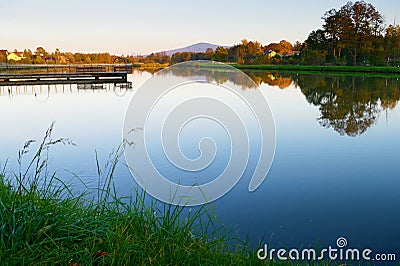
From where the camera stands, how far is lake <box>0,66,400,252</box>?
4.08 metres

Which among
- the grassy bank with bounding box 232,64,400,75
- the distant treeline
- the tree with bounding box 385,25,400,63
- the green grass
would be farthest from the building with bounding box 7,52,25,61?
the green grass

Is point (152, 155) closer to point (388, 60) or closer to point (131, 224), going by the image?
point (131, 224)

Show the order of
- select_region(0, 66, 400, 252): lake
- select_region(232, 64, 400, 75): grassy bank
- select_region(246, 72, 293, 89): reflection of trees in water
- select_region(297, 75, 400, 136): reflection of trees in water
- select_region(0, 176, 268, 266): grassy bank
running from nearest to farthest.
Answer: select_region(0, 176, 268, 266): grassy bank < select_region(0, 66, 400, 252): lake < select_region(297, 75, 400, 136): reflection of trees in water < select_region(246, 72, 293, 89): reflection of trees in water < select_region(232, 64, 400, 75): grassy bank

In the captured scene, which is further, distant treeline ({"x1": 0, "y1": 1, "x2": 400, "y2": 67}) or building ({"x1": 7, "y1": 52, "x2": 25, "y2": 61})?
building ({"x1": 7, "y1": 52, "x2": 25, "y2": 61})

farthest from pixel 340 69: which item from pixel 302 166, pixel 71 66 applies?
pixel 302 166

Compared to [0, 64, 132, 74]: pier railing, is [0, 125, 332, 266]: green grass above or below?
below

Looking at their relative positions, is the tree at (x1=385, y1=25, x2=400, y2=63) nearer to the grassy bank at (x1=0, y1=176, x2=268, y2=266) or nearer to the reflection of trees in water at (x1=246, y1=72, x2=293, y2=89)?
the reflection of trees in water at (x1=246, y1=72, x2=293, y2=89)

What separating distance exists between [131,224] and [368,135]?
26.7 ft

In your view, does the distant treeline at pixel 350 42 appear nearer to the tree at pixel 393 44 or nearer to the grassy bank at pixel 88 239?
the tree at pixel 393 44

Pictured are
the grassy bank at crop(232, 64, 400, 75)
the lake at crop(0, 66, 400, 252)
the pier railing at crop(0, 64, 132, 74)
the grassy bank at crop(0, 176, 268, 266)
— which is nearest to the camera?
the grassy bank at crop(0, 176, 268, 266)

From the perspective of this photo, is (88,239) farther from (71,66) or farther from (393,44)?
(393,44)

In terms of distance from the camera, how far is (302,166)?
6457 millimetres

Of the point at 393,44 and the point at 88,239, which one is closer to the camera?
the point at 88,239

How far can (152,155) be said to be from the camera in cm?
613
